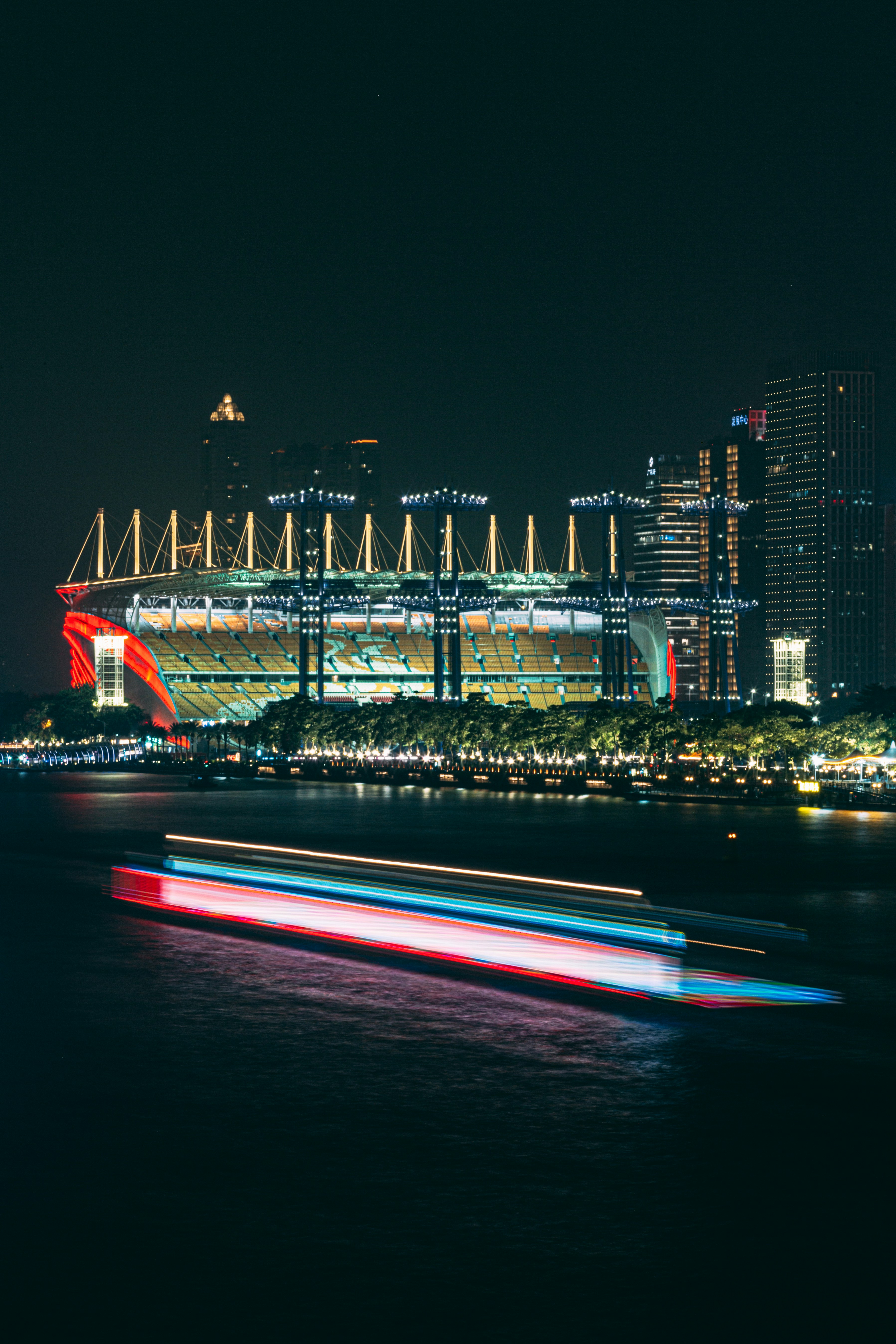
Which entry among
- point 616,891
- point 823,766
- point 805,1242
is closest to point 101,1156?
point 805,1242

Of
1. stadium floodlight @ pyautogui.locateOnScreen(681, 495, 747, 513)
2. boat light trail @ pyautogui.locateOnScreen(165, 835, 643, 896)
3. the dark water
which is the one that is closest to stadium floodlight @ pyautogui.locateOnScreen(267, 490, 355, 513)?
stadium floodlight @ pyautogui.locateOnScreen(681, 495, 747, 513)

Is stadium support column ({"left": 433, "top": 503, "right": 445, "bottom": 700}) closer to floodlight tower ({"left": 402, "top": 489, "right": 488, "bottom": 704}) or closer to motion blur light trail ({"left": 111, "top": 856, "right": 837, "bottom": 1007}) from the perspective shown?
floodlight tower ({"left": 402, "top": 489, "right": 488, "bottom": 704})

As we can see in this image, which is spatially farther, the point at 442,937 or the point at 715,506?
the point at 715,506

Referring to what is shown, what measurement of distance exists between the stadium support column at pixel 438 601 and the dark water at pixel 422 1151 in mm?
123710

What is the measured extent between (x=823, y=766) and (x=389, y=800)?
108 ft

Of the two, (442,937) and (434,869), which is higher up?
(434,869)

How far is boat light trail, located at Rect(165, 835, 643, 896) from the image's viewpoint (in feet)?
95.2

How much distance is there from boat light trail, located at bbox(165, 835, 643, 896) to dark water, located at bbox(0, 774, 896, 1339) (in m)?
3.39

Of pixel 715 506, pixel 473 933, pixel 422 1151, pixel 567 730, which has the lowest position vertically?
pixel 422 1151

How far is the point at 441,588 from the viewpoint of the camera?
16675 centimetres

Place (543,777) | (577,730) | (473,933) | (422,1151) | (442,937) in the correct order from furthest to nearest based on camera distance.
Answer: (577,730)
(543,777)
(442,937)
(473,933)
(422,1151)

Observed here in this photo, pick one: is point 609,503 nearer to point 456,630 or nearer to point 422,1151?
point 456,630

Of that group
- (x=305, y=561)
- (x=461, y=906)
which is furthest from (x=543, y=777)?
(x=461, y=906)

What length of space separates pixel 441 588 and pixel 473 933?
13924 cm
